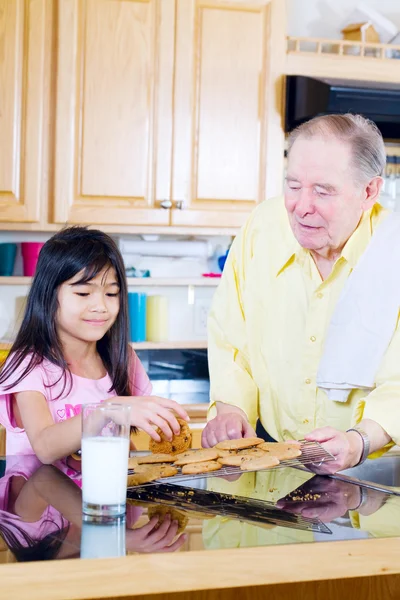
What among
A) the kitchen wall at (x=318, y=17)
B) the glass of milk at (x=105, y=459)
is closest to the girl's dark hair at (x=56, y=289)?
the glass of milk at (x=105, y=459)

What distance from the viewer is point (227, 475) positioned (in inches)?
47.4

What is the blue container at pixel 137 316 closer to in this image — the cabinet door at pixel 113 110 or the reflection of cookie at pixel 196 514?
the cabinet door at pixel 113 110

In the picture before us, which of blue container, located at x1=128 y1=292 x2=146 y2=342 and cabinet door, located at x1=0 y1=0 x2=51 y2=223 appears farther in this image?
blue container, located at x1=128 y1=292 x2=146 y2=342

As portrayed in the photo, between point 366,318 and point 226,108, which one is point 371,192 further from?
point 226,108

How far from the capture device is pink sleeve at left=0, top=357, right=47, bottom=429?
61.5 inches

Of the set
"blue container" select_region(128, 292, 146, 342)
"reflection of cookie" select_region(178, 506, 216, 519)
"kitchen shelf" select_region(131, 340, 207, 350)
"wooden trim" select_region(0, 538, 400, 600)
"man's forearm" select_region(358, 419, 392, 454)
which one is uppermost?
"wooden trim" select_region(0, 538, 400, 600)

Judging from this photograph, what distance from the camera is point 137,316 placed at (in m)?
3.38

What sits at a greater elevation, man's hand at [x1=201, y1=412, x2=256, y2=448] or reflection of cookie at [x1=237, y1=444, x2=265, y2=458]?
reflection of cookie at [x1=237, y1=444, x2=265, y2=458]

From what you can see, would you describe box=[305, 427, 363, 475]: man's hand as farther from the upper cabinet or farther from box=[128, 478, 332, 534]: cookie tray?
the upper cabinet

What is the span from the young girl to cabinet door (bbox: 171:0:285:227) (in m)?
1.55

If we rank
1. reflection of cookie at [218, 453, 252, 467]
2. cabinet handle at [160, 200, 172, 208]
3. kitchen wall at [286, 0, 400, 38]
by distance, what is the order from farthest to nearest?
kitchen wall at [286, 0, 400, 38] < cabinet handle at [160, 200, 172, 208] < reflection of cookie at [218, 453, 252, 467]

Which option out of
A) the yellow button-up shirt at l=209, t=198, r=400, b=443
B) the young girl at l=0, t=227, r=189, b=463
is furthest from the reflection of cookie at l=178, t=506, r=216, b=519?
the yellow button-up shirt at l=209, t=198, r=400, b=443

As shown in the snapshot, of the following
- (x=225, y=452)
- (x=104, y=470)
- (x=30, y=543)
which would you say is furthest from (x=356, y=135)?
(x=30, y=543)

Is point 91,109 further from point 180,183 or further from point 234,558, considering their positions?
point 234,558
